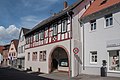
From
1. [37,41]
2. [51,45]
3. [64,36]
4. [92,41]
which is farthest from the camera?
[37,41]

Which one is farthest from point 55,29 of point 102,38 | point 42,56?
point 102,38

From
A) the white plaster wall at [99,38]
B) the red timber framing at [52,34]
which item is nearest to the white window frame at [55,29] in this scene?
the red timber framing at [52,34]

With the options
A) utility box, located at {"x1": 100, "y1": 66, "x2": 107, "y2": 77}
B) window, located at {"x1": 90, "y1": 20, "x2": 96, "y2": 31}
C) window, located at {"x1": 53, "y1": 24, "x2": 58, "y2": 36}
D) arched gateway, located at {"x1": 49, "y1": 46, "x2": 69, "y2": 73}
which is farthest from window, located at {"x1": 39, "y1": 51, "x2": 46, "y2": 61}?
utility box, located at {"x1": 100, "y1": 66, "x2": 107, "y2": 77}

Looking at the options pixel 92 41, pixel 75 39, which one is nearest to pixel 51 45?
pixel 75 39

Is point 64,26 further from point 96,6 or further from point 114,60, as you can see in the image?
point 114,60

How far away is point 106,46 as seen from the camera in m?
19.7

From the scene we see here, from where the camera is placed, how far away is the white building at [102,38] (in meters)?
18.8

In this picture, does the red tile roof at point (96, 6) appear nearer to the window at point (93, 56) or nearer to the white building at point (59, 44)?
the white building at point (59, 44)

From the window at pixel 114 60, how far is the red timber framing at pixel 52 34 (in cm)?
568

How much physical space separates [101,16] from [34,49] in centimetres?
1652

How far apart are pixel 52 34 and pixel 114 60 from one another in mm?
10742

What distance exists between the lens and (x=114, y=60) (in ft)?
62.7

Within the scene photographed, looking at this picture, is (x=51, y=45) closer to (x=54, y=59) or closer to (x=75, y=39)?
(x=54, y=59)

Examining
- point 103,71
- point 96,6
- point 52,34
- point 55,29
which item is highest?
point 96,6
